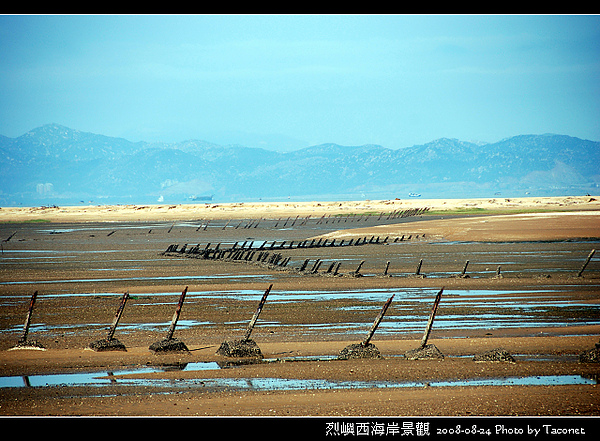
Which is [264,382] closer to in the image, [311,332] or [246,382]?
[246,382]

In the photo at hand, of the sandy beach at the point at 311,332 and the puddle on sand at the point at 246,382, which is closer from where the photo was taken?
the sandy beach at the point at 311,332

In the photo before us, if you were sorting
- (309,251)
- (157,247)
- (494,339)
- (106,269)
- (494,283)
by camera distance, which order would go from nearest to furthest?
(494,339) < (494,283) < (106,269) < (309,251) < (157,247)

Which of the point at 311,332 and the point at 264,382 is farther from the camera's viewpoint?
the point at 311,332

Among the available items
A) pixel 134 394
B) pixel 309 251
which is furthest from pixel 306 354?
pixel 309 251

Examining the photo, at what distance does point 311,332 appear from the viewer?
716 inches

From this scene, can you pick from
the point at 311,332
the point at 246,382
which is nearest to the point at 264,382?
the point at 246,382

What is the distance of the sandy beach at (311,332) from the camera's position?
11.5m

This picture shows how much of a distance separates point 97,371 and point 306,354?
15.6ft

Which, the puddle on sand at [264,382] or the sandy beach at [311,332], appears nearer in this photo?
the sandy beach at [311,332]

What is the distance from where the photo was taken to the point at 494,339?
16.4 m

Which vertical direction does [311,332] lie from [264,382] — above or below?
above

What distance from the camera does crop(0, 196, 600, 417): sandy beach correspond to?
11453 mm

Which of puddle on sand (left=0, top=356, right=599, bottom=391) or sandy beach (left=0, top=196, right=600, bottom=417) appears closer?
sandy beach (left=0, top=196, right=600, bottom=417)
